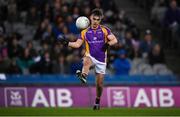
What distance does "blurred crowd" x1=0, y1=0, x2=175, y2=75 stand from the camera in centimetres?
2309

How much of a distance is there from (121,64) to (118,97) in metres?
1.22

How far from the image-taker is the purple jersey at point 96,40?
1694 cm

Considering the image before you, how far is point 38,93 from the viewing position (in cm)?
2195

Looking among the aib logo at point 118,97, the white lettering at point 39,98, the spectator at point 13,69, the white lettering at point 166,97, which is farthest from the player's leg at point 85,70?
the spectator at point 13,69

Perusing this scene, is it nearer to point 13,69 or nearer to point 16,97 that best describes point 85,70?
point 16,97

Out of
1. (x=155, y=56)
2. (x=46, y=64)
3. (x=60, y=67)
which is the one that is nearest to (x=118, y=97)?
(x=60, y=67)

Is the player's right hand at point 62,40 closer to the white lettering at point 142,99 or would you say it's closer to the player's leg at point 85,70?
the player's leg at point 85,70

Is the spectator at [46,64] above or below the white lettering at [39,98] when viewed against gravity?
above

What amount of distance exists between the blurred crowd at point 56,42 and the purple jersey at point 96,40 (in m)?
5.49

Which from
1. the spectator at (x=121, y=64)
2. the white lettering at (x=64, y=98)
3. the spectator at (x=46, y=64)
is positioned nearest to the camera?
the white lettering at (x=64, y=98)

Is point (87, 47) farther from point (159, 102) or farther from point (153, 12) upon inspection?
point (153, 12)

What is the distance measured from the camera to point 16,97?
21828 mm

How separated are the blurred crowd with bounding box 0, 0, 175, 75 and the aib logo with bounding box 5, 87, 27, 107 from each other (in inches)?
52.7

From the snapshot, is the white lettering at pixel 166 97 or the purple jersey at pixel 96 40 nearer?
the purple jersey at pixel 96 40
